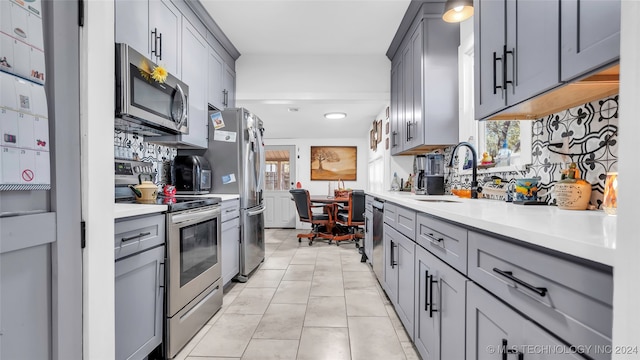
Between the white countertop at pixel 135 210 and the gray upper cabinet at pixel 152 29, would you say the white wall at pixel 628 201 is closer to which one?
the white countertop at pixel 135 210

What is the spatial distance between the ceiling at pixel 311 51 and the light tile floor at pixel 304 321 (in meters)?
2.19

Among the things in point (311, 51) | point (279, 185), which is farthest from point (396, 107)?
point (279, 185)

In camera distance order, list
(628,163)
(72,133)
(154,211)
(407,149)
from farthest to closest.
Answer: (407,149) < (154,211) < (72,133) < (628,163)

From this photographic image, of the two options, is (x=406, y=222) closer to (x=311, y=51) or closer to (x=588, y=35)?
(x=588, y=35)

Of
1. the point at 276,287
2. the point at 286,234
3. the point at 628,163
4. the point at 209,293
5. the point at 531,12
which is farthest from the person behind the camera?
the point at 286,234

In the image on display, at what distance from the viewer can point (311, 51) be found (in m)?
3.53

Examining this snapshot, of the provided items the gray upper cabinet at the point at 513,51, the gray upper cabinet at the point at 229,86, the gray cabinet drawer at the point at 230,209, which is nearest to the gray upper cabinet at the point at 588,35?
the gray upper cabinet at the point at 513,51

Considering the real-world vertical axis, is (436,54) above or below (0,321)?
above

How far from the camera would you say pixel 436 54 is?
2.59m

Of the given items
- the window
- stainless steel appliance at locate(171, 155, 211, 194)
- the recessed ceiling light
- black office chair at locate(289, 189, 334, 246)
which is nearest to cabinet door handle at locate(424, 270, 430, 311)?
the window

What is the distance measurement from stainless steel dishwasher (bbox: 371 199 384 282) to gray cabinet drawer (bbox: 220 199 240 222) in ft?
4.64

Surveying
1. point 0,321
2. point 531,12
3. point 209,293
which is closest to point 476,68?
point 531,12

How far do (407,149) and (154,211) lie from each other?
2435 millimetres

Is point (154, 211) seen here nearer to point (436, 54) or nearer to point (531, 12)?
point (531, 12)
